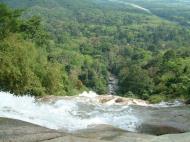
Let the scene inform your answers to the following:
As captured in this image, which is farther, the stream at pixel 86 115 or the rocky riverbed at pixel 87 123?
the stream at pixel 86 115

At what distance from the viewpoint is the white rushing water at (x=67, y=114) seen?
21703 millimetres

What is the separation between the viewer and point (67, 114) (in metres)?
25.6

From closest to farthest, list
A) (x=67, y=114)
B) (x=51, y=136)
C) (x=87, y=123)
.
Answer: (x=51, y=136) < (x=87, y=123) < (x=67, y=114)

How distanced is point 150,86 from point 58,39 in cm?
10591

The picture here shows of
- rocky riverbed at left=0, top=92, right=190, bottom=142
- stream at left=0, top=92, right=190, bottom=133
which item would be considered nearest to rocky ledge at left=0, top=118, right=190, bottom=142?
rocky riverbed at left=0, top=92, right=190, bottom=142

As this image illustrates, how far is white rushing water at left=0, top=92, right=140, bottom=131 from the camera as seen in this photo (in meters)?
21.7

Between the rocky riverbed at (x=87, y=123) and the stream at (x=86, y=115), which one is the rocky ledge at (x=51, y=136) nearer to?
the rocky riverbed at (x=87, y=123)

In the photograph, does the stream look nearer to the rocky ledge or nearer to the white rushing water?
the white rushing water

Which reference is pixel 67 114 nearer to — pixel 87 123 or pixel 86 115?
Result: pixel 86 115

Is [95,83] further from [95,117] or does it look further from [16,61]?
[95,117]

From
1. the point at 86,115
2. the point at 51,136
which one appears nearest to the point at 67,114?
the point at 86,115

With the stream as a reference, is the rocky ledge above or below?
above

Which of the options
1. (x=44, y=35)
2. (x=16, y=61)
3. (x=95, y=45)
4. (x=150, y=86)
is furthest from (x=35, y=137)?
(x=95, y=45)

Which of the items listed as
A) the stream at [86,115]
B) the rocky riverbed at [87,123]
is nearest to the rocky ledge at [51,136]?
the rocky riverbed at [87,123]
